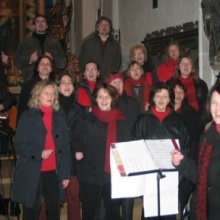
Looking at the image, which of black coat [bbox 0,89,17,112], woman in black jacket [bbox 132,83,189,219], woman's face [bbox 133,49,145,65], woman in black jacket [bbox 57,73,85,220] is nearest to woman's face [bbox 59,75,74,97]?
woman in black jacket [bbox 57,73,85,220]

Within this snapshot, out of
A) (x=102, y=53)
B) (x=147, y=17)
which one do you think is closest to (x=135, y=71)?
(x=102, y=53)

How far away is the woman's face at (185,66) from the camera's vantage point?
234 inches

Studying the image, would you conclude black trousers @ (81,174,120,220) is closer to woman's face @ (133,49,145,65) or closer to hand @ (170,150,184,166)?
hand @ (170,150,184,166)

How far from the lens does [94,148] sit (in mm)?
4676

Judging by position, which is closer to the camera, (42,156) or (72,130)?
(42,156)

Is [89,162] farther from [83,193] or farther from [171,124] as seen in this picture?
[171,124]

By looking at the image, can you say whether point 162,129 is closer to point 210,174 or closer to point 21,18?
point 210,174

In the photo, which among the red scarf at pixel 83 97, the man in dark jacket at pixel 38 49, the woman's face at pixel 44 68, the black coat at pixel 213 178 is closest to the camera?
the black coat at pixel 213 178

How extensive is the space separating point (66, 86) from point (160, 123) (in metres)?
1.27

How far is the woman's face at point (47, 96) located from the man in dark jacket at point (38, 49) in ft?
7.47

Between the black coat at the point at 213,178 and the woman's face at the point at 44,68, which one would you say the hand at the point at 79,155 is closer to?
the woman's face at the point at 44,68

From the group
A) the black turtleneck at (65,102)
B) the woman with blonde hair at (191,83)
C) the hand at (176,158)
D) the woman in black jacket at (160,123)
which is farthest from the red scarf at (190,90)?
the hand at (176,158)

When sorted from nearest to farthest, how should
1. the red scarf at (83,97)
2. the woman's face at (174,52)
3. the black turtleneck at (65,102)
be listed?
the black turtleneck at (65,102)
the red scarf at (83,97)
the woman's face at (174,52)

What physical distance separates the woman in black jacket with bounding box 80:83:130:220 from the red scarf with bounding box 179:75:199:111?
4.79 feet
